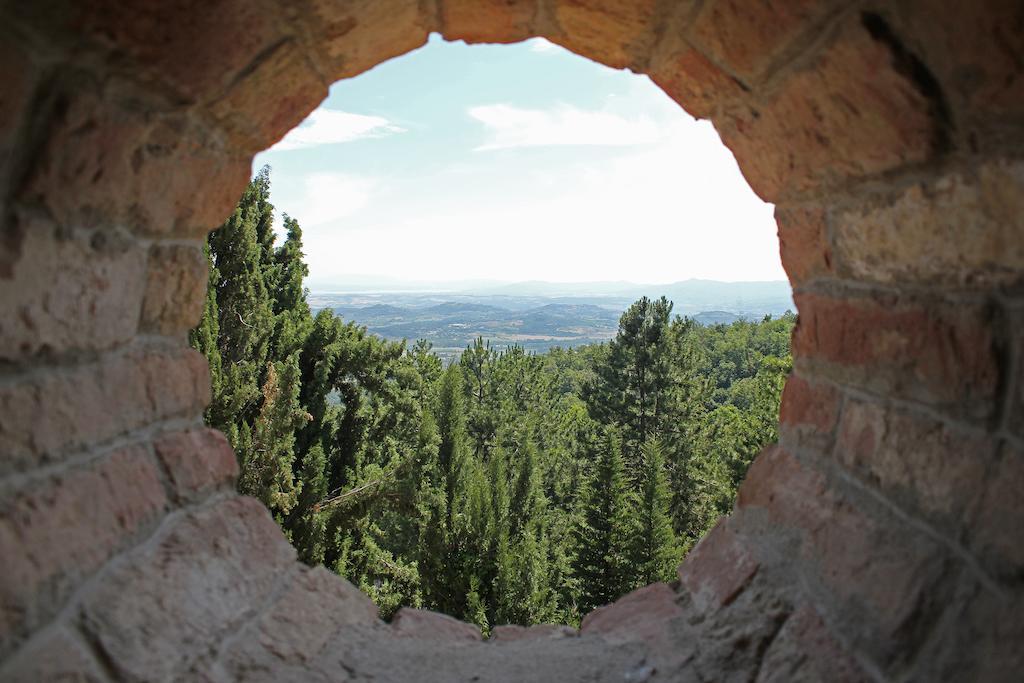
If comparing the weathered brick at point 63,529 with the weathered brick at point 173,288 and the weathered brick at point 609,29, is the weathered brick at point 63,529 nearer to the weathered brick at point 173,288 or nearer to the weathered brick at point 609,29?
the weathered brick at point 173,288

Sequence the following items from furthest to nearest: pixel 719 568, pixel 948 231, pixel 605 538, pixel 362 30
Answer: pixel 605 538, pixel 719 568, pixel 362 30, pixel 948 231

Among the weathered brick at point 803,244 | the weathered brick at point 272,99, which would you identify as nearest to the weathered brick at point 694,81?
the weathered brick at point 803,244

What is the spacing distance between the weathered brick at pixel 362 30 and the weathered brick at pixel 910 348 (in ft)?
3.99

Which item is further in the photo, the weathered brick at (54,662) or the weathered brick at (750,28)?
the weathered brick at (750,28)

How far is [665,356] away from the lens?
2325 centimetres

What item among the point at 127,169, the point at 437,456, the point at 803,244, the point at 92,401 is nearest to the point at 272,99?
the point at 127,169

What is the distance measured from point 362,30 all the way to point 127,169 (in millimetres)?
617

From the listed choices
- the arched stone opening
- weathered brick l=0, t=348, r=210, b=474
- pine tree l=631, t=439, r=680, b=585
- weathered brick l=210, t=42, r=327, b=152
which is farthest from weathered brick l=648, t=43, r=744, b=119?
pine tree l=631, t=439, r=680, b=585

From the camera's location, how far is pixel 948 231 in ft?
3.36

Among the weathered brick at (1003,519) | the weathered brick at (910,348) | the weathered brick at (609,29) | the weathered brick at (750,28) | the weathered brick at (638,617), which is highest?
the weathered brick at (609,29)

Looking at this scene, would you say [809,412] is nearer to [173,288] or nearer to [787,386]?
[787,386]

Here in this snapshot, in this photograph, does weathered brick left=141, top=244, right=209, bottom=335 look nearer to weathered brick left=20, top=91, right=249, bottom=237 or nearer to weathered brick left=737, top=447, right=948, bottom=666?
weathered brick left=20, top=91, right=249, bottom=237

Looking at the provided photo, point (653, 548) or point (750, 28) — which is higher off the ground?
point (750, 28)

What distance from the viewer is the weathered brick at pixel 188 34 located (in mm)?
931
